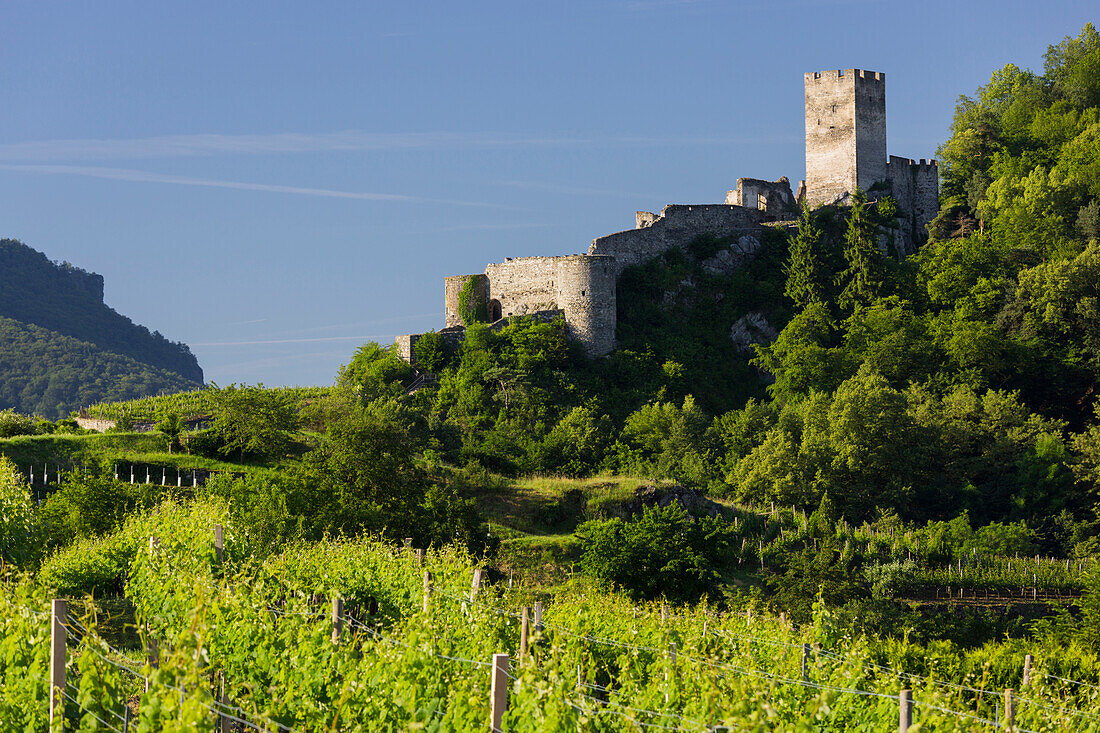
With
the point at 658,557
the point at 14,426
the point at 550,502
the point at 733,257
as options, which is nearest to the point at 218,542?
the point at 658,557

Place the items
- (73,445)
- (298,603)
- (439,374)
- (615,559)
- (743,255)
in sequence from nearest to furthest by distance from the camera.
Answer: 1. (298,603)
2. (615,559)
3. (73,445)
4. (439,374)
5. (743,255)

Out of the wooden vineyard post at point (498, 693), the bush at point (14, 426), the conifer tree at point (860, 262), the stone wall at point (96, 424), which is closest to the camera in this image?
the wooden vineyard post at point (498, 693)

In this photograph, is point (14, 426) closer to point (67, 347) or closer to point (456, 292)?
point (456, 292)

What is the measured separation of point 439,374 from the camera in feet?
134

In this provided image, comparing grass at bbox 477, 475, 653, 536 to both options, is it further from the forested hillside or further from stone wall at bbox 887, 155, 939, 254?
the forested hillside

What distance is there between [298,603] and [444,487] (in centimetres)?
2006

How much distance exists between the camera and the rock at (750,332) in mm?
45938

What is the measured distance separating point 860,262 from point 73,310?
109113 mm

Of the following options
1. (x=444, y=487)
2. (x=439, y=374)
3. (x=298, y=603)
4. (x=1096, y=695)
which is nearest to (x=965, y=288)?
(x=439, y=374)

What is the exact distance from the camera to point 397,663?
9.41 meters

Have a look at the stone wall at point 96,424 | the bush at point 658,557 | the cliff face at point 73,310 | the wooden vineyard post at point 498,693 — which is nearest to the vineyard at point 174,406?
the stone wall at point 96,424

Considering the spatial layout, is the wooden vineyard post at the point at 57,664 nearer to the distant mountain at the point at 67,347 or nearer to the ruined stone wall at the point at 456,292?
the ruined stone wall at the point at 456,292

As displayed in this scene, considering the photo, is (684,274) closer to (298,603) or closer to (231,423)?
(231,423)

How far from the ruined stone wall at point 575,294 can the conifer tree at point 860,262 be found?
29.3 ft
